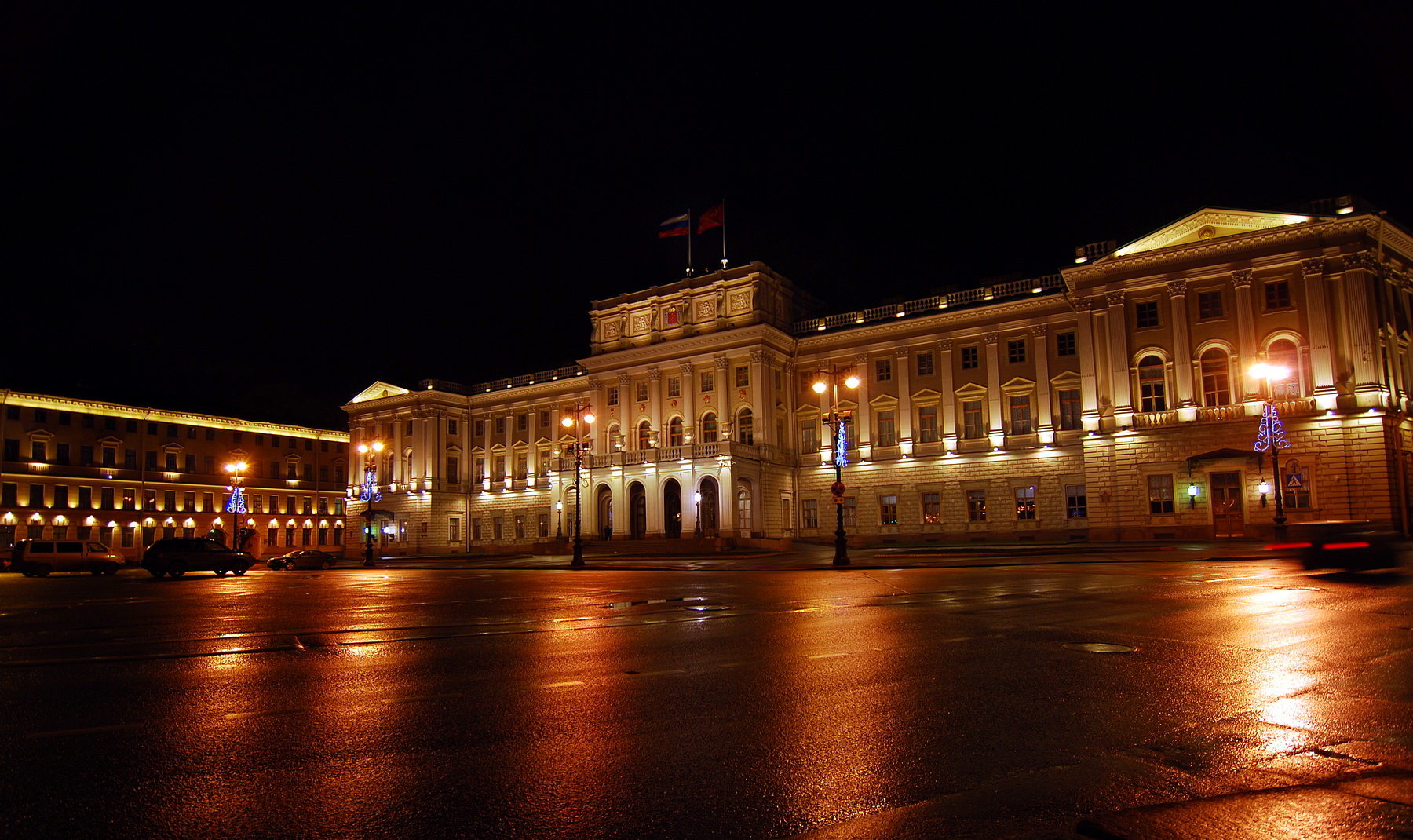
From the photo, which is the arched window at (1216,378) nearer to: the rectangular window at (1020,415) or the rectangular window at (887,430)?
the rectangular window at (1020,415)

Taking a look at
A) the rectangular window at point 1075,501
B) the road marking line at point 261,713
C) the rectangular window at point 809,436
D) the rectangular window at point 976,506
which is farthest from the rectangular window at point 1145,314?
the road marking line at point 261,713

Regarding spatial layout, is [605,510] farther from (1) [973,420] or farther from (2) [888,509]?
(1) [973,420]

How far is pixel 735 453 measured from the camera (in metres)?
54.2

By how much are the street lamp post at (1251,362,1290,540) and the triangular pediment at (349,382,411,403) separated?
206 ft

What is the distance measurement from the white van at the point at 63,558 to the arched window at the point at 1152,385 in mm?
51913

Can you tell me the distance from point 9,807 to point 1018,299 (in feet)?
173

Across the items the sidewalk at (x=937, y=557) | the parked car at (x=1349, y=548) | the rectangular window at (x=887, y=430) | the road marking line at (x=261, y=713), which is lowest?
the sidewalk at (x=937, y=557)

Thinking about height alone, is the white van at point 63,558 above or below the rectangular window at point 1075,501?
below

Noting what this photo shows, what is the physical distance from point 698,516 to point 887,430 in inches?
524

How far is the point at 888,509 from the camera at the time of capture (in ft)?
183

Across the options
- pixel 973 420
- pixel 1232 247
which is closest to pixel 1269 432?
pixel 1232 247

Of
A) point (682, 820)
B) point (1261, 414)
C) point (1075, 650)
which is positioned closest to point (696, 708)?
point (682, 820)

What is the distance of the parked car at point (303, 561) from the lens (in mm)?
48219

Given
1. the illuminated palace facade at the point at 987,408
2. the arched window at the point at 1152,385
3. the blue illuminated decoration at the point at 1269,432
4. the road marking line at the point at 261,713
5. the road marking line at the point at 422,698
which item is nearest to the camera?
the road marking line at the point at 261,713
